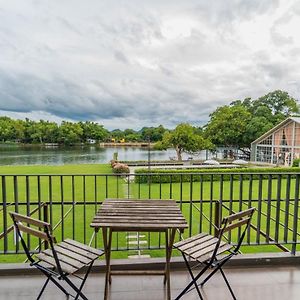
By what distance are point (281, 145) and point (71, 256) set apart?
29137 mm

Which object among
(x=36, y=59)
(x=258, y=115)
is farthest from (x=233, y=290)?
(x=258, y=115)

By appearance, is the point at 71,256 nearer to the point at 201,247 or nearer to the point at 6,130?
the point at 201,247

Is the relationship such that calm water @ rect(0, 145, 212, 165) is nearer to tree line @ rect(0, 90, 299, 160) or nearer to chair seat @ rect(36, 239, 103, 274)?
tree line @ rect(0, 90, 299, 160)

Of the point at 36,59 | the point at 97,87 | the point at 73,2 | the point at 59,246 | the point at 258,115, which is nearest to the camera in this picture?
the point at 59,246

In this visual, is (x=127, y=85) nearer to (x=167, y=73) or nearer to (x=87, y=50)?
(x=167, y=73)

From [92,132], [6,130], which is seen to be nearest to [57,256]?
[6,130]

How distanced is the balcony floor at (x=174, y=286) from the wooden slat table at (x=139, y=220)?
0.19m

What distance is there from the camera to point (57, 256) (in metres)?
1.87

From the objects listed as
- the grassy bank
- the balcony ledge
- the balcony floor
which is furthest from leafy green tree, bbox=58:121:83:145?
the balcony floor

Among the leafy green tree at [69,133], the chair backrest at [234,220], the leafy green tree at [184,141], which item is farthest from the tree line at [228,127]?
the chair backrest at [234,220]

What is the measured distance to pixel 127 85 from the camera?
103ft

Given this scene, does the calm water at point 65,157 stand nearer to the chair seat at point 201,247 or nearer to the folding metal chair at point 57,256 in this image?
the folding metal chair at point 57,256

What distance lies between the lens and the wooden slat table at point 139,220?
1873mm

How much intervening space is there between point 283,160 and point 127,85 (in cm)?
1914
